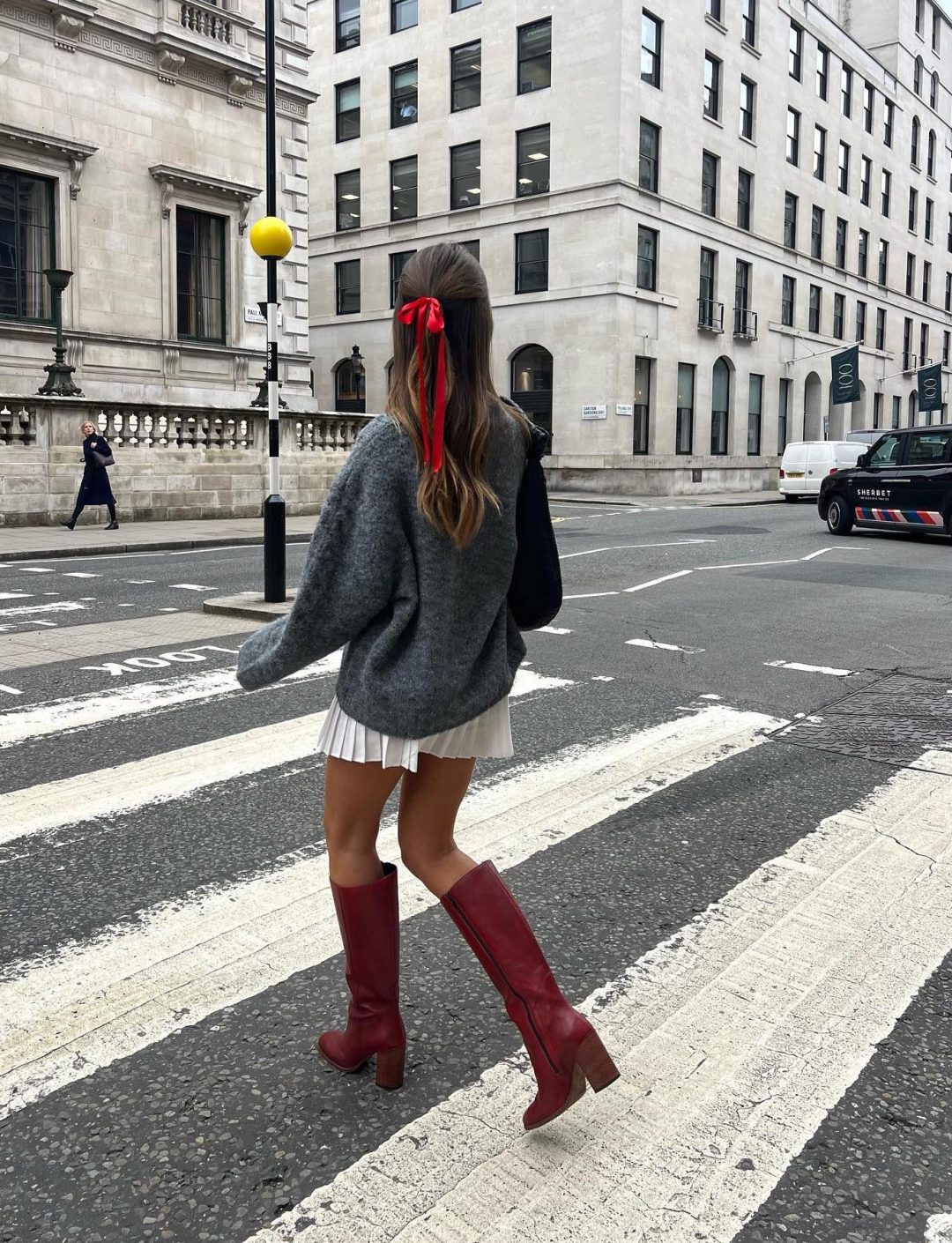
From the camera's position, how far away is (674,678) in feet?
25.3

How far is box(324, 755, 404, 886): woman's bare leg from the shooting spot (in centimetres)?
268

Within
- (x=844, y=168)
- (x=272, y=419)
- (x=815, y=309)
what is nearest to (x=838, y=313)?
(x=815, y=309)

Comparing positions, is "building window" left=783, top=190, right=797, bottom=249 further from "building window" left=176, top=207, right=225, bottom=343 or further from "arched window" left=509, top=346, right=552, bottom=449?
"building window" left=176, top=207, right=225, bottom=343

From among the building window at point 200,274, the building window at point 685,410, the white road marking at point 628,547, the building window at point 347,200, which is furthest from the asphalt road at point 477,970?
the building window at point 347,200

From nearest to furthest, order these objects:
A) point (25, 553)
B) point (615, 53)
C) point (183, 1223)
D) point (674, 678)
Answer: point (183, 1223) < point (674, 678) < point (25, 553) < point (615, 53)

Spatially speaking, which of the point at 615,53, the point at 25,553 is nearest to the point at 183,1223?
the point at 25,553

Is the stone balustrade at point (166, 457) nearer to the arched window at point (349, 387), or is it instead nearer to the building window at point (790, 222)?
the arched window at point (349, 387)

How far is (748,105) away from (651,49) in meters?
7.71

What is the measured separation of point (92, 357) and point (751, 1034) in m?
24.2

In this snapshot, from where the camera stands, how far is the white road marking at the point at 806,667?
26.3 feet

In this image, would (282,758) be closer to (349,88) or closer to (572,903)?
(572,903)

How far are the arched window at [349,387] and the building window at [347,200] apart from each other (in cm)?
543

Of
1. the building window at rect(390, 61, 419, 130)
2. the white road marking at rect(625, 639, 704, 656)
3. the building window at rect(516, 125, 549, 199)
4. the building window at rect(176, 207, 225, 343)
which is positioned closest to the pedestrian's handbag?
the white road marking at rect(625, 639, 704, 656)

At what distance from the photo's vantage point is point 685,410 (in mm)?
42094
